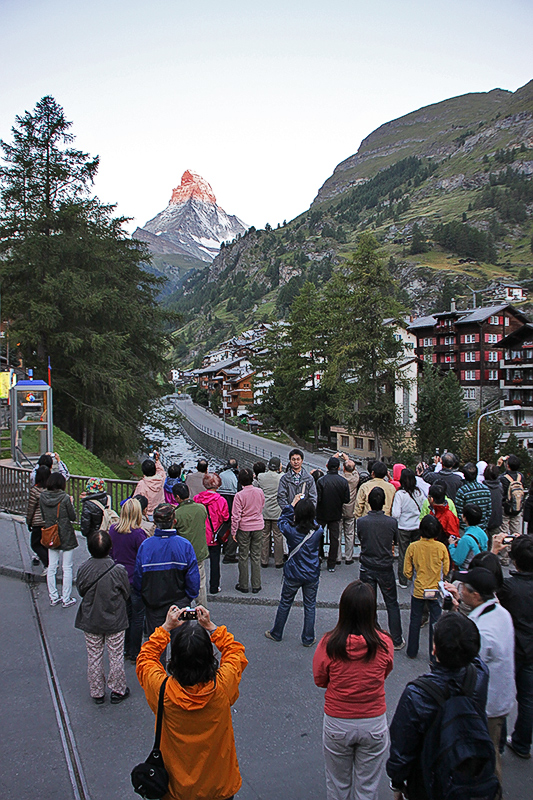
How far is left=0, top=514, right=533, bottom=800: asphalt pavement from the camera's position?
3592mm

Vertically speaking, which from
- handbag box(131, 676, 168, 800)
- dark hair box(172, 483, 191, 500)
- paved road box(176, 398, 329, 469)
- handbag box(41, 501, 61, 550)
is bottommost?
paved road box(176, 398, 329, 469)

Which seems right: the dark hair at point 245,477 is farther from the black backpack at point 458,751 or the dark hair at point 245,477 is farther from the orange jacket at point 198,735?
the black backpack at point 458,751

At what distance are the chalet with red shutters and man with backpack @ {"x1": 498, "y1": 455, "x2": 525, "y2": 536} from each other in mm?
57910

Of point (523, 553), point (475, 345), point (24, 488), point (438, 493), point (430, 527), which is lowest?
point (24, 488)

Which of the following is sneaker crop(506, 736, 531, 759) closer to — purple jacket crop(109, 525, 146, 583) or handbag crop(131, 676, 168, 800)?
handbag crop(131, 676, 168, 800)

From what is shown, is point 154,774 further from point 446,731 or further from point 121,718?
point 121,718

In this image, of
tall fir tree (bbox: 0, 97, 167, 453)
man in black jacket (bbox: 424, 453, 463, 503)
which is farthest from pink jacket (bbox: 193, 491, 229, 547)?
tall fir tree (bbox: 0, 97, 167, 453)

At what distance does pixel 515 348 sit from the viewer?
60.4m

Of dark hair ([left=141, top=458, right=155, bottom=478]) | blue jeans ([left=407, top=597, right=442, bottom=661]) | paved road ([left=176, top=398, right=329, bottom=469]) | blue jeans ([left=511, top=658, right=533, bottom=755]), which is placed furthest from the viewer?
paved road ([left=176, top=398, right=329, bottom=469])

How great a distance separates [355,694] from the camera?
3.00m

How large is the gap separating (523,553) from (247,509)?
12.4ft

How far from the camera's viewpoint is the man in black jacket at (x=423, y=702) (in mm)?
2479

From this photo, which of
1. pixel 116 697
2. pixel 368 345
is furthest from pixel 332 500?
pixel 368 345

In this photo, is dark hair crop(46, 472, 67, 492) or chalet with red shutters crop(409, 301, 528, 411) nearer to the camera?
dark hair crop(46, 472, 67, 492)
